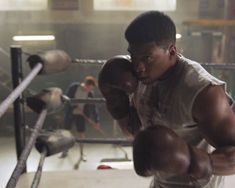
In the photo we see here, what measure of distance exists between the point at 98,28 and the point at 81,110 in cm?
137

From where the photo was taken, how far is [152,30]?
79 centimetres

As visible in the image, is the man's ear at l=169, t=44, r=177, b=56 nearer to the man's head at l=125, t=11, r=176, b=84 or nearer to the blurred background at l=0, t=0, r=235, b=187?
the man's head at l=125, t=11, r=176, b=84

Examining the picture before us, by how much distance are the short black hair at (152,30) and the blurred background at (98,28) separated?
13.5 ft

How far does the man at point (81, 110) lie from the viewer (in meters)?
4.27

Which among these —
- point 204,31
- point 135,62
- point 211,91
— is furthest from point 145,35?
point 204,31

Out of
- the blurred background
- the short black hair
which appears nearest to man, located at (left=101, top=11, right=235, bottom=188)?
the short black hair

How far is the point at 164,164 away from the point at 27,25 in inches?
190

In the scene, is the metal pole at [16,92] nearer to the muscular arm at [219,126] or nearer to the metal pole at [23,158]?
the metal pole at [23,158]

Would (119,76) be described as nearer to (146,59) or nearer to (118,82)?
(118,82)

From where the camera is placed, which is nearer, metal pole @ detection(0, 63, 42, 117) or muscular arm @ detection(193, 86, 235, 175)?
muscular arm @ detection(193, 86, 235, 175)

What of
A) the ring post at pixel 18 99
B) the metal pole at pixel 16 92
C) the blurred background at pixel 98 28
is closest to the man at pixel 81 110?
the blurred background at pixel 98 28

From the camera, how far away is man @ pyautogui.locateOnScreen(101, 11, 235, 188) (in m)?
0.65

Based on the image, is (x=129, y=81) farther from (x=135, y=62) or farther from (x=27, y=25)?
(x=27, y=25)

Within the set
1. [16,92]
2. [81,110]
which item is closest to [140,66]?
[16,92]
